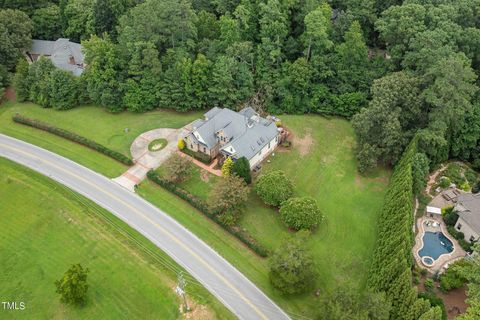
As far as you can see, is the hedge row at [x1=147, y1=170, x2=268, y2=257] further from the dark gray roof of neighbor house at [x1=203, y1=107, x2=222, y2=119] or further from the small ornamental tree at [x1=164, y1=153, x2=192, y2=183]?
the dark gray roof of neighbor house at [x1=203, y1=107, x2=222, y2=119]

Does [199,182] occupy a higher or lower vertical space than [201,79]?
lower

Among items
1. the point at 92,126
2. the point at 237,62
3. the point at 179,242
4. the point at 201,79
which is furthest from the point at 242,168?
the point at 92,126

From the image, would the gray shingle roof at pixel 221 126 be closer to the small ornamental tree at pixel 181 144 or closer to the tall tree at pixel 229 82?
the small ornamental tree at pixel 181 144

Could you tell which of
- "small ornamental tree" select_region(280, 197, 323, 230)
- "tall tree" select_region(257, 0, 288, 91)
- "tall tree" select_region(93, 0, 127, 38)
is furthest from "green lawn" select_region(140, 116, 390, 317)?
"tall tree" select_region(93, 0, 127, 38)

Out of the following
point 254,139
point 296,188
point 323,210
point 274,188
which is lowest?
point 323,210

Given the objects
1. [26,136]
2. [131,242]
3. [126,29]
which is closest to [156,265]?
[131,242]

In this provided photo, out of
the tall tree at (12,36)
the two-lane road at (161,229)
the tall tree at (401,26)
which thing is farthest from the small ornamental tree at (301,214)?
the tall tree at (12,36)

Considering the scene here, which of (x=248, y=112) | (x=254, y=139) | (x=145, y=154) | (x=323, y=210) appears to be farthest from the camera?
(x=248, y=112)

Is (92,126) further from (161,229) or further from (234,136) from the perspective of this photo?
(161,229)
